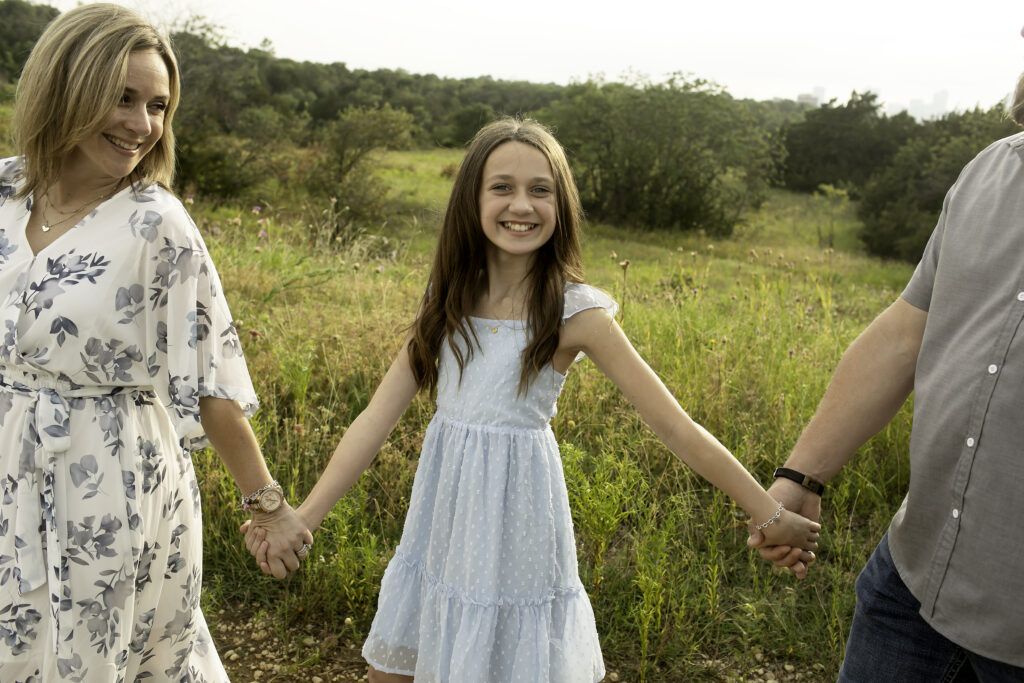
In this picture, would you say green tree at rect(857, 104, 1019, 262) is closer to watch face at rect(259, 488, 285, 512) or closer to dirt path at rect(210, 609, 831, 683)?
dirt path at rect(210, 609, 831, 683)

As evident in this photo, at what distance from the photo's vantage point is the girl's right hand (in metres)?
1.90

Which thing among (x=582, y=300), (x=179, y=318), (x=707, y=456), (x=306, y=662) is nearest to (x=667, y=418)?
(x=707, y=456)

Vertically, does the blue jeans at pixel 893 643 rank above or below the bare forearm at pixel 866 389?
below

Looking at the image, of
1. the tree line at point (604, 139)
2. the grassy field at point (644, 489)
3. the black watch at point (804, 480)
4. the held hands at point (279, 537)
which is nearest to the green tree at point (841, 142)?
the tree line at point (604, 139)

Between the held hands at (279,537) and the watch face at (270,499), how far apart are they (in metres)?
0.02

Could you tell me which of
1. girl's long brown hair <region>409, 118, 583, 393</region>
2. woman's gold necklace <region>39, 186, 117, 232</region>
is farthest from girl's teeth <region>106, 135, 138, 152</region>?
girl's long brown hair <region>409, 118, 583, 393</region>

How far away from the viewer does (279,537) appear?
74.6 inches

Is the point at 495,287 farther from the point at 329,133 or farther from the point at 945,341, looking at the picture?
the point at 329,133

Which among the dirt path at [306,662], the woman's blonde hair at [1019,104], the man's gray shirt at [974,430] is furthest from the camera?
the dirt path at [306,662]

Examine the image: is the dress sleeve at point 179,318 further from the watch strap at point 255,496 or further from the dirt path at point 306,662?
the dirt path at point 306,662

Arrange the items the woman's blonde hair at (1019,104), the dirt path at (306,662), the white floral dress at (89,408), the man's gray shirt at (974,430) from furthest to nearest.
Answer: the dirt path at (306,662) < the white floral dress at (89,408) < the woman's blonde hair at (1019,104) < the man's gray shirt at (974,430)

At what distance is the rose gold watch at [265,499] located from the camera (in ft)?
6.06

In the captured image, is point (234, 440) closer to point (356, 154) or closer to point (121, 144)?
point (121, 144)

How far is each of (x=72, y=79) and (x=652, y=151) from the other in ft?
62.7
